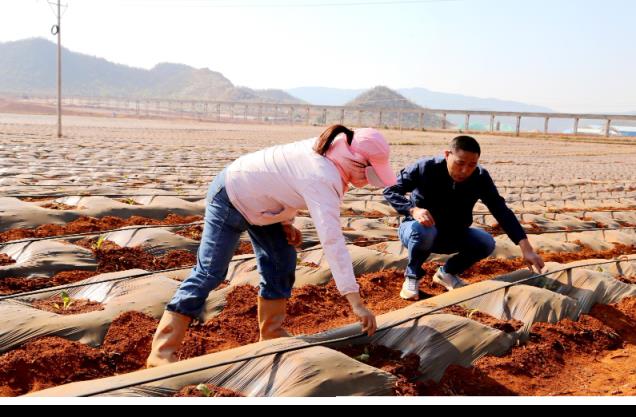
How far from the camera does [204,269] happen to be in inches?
98.9

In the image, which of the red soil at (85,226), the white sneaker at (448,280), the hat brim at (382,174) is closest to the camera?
the hat brim at (382,174)

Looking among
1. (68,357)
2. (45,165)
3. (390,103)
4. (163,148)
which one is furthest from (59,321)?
(390,103)

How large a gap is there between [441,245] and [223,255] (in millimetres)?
1544

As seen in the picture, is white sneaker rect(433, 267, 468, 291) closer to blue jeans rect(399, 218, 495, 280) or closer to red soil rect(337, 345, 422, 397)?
blue jeans rect(399, 218, 495, 280)

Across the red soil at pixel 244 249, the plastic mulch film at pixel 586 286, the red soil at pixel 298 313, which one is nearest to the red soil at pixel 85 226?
the red soil at pixel 244 249

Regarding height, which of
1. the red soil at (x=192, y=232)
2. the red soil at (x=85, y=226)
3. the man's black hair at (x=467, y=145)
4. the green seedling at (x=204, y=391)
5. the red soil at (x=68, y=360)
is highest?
the man's black hair at (x=467, y=145)

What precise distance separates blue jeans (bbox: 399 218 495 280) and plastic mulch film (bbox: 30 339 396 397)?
4.35 feet

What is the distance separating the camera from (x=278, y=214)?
Answer: 2.49 metres

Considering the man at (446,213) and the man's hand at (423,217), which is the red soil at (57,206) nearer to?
the man at (446,213)

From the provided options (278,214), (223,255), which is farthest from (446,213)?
(223,255)

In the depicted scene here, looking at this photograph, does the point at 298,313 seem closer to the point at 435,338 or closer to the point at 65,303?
the point at 435,338

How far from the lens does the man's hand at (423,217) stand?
3289mm

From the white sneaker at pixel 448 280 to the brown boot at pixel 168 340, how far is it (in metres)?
1.75
